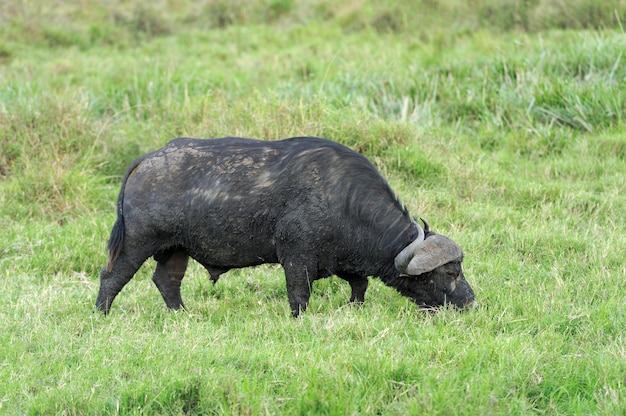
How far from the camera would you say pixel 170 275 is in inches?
270

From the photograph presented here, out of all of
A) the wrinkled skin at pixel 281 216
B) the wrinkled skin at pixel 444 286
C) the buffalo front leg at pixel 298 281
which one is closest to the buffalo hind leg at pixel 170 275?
the wrinkled skin at pixel 281 216

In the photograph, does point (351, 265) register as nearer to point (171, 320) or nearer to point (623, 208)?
point (171, 320)

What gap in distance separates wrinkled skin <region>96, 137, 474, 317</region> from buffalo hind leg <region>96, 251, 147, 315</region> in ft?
0.04

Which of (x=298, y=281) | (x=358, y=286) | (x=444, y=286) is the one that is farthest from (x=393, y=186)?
(x=298, y=281)

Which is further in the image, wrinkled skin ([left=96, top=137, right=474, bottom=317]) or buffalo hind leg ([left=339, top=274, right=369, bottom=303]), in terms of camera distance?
buffalo hind leg ([left=339, top=274, right=369, bottom=303])

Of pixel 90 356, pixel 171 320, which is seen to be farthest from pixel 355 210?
pixel 90 356

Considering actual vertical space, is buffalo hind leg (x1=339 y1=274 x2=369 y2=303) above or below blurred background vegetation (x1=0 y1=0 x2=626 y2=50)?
above

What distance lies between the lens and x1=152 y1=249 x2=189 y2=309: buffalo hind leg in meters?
6.82

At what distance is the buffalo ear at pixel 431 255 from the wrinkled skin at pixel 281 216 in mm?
37

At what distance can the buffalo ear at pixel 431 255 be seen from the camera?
19.6 feet

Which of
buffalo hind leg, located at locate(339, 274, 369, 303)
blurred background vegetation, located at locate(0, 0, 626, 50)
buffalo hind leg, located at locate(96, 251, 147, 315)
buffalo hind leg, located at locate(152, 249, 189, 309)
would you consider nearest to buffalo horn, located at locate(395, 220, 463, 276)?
buffalo hind leg, located at locate(339, 274, 369, 303)

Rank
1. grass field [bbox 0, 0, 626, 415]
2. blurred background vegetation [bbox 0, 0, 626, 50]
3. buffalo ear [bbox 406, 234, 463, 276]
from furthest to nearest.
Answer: blurred background vegetation [bbox 0, 0, 626, 50] < buffalo ear [bbox 406, 234, 463, 276] < grass field [bbox 0, 0, 626, 415]

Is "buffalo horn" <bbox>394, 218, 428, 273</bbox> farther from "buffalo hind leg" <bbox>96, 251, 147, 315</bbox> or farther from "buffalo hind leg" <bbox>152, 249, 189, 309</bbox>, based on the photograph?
"buffalo hind leg" <bbox>96, 251, 147, 315</bbox>

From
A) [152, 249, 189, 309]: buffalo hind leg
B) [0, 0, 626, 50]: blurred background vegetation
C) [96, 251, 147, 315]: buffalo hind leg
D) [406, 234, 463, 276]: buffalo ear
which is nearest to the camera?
[406, 234, 463, 276]: buffalo ear
